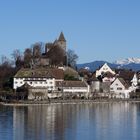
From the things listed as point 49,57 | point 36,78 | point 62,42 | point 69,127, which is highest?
point 62,42

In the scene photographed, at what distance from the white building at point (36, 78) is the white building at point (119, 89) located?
12.1 metres

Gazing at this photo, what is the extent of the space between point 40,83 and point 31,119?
31299 millimetres

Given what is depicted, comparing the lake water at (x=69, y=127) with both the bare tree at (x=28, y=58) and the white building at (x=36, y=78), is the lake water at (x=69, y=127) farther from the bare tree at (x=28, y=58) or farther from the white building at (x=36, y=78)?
the bare tree at (x=28, y=58)

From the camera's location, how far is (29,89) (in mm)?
70938

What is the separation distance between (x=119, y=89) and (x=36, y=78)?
1637 cm

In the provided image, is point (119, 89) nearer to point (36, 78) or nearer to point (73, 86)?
point (73, 86)

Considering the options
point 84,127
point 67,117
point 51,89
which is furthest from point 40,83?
point 84,127

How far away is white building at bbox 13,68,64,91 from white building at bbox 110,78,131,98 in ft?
39.6

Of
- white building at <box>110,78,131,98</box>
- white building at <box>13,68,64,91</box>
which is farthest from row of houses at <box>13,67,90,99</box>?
white building at <box>110,78,131,98</box>

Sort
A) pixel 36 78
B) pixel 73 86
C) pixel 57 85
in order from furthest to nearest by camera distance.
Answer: pixel 73 86
pixel 57 85
pixel 36 78

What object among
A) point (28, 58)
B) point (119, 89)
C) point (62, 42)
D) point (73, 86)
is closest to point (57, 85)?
point (73, 86)

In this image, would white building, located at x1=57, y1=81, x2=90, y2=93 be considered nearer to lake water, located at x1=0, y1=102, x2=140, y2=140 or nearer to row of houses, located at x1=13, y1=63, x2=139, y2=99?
row of houses, located at x1=13, y1=63, x2=139, y2=99

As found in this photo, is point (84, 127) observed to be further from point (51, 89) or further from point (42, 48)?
Answer: point (42, 48)

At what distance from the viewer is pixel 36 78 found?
7406 centimetres
